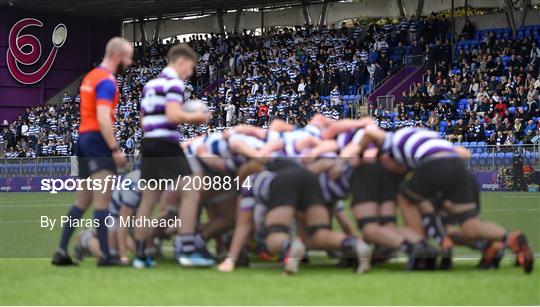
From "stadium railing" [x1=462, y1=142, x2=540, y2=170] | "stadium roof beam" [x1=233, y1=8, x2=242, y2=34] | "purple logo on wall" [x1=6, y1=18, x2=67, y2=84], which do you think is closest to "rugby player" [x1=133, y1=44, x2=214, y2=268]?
"stadium railing" [x1=462, y1=142, x2=540, y2=170]

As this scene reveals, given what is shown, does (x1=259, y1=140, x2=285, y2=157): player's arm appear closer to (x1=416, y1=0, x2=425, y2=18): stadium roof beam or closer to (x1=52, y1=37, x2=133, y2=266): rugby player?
(x1=52, y1=37, x2=133, y2=266): rugby player

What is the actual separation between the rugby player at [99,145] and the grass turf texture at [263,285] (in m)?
0.38

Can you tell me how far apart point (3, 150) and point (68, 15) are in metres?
11.4

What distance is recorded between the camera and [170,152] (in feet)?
33.6

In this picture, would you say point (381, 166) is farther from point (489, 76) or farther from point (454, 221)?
point (489, 76)

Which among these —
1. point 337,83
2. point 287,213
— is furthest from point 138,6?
point 287,213

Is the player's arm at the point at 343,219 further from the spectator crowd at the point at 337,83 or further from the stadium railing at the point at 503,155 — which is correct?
the spectator crowd at the point at 337,83

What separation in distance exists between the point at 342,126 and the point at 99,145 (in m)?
2.40

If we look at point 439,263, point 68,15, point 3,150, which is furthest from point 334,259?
point 68,15

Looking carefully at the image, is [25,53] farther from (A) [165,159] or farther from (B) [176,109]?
(B) [176,109]

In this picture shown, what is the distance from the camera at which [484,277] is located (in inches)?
357

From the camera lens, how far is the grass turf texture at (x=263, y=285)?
312 inches

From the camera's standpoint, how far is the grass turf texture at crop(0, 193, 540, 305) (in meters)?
7.93

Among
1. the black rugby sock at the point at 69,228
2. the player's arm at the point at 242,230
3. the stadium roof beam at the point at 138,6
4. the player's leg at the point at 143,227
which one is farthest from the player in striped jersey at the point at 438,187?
the stadium roof beam at the point at 138,6
